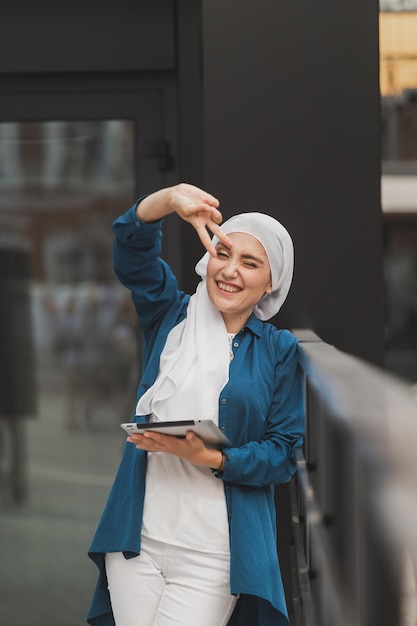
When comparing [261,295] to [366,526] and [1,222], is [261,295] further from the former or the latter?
[1,222]

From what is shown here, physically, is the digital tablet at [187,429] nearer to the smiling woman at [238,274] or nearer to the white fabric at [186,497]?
the white fabric at [186,497]

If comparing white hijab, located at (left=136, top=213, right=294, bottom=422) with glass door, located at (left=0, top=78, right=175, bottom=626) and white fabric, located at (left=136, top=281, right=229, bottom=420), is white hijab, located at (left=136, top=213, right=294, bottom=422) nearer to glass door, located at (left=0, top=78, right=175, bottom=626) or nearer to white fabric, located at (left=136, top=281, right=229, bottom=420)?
white fabric, located at (left=136, top=281, right=229, bottom=420)

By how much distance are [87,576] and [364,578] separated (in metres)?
2.98

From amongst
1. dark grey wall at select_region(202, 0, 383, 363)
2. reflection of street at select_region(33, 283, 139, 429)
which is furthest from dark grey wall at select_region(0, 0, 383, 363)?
reflection of street at select_region(33, 283, 139, 429)

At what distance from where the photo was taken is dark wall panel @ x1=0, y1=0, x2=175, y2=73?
11.9 feet

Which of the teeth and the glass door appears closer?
the teeth

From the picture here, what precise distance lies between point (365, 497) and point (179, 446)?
42.7 inches

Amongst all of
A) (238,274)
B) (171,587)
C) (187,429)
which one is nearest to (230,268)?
(238,274)

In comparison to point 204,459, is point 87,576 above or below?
below

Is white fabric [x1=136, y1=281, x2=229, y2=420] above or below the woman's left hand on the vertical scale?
above

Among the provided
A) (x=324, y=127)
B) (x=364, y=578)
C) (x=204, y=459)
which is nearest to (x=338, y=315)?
(x=324, y=127)

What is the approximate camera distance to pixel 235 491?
209 centimetres

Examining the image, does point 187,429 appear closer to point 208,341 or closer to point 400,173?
point 208,341

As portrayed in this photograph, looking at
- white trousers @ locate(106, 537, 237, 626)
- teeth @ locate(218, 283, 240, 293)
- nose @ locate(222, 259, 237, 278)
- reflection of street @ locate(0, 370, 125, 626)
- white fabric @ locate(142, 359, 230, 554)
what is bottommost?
reflection of street @ locate(0, 370, 125, 626)
